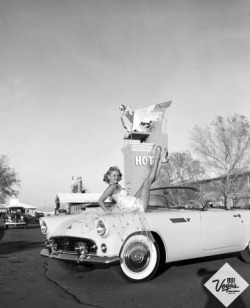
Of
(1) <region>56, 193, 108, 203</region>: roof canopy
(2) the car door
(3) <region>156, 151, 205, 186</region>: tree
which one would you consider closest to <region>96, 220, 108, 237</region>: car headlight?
(2) the car door

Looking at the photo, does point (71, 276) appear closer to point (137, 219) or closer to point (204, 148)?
point (137, 219)

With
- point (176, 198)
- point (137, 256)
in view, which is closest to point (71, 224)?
point (137, 256)

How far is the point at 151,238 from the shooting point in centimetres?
417

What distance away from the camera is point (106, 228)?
3.99 metres

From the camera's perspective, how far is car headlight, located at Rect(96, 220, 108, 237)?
3.99 meters

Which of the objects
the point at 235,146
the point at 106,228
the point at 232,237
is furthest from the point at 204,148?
the point at 106,228

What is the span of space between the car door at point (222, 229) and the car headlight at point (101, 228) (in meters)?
1.60

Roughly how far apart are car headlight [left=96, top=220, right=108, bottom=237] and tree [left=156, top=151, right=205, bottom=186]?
966 inches

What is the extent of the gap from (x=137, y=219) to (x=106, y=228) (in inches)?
16.7

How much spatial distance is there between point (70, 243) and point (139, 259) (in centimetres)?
92

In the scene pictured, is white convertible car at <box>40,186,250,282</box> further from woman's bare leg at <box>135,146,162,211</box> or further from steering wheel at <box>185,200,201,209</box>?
woman's bare leg at <box>135,146,162,211</box>

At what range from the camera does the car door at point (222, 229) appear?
4.90 metres

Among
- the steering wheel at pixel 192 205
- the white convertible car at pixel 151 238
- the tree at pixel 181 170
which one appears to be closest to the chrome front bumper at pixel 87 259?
the white convertible car at pixel 151 238

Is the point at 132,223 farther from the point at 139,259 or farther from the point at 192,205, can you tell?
the point at 192,205
